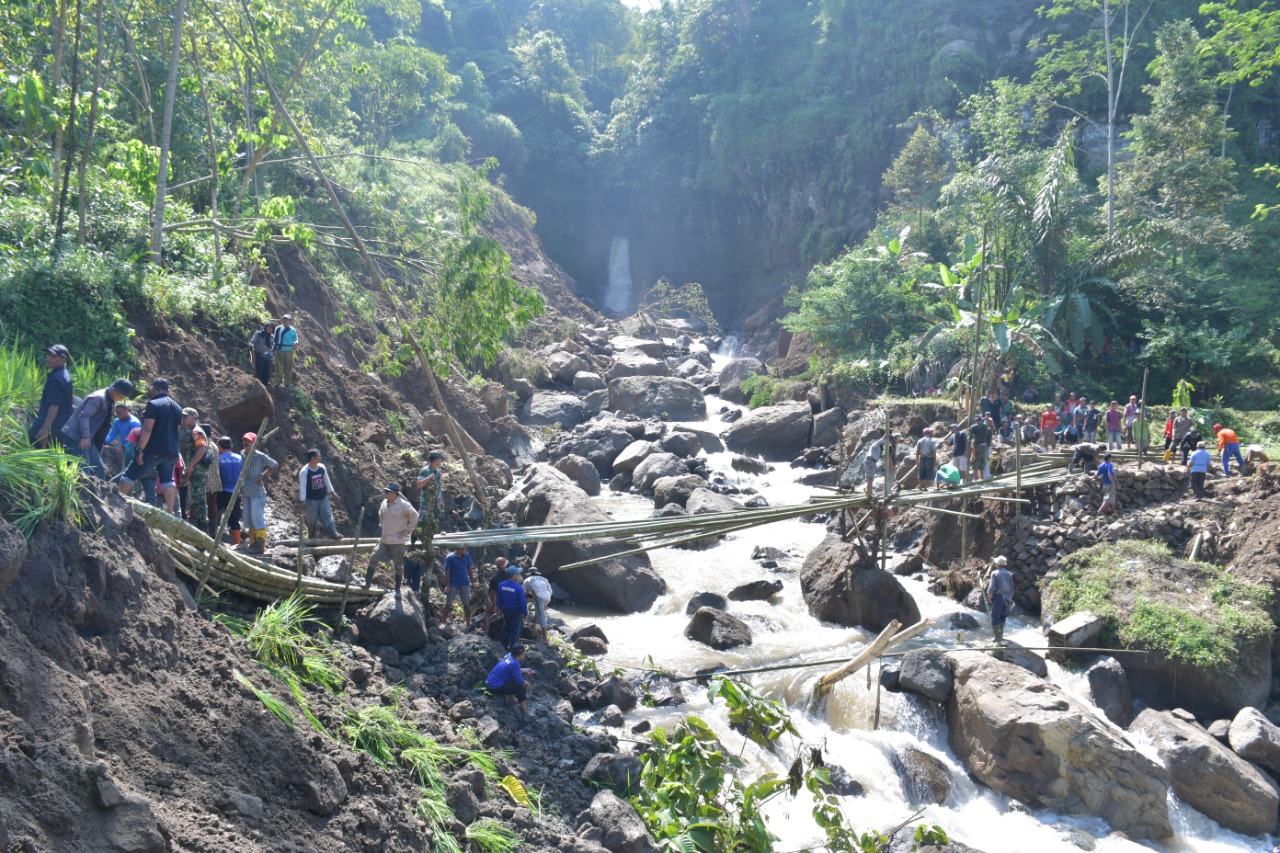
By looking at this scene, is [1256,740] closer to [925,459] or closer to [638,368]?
[925,459]

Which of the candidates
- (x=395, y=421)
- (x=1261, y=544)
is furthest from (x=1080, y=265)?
(x=395, y=421)

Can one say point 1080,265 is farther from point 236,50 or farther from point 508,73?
point 508,73

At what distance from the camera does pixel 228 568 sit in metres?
8.77

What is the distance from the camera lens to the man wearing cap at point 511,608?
10.9 metres

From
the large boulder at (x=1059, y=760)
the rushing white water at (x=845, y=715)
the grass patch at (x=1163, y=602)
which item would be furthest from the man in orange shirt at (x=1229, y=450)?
the large boulder at (x=1059, y=760)

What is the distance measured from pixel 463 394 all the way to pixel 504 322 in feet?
31.7

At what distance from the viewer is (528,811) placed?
7859 millimetres

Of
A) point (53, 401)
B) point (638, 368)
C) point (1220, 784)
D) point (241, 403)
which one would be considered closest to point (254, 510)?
point (53, 401)

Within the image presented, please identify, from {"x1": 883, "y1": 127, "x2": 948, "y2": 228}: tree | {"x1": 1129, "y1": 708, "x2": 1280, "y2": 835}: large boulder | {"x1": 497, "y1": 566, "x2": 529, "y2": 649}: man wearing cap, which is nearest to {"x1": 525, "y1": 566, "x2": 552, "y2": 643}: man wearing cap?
{"x1": 497, "y1": 566, "x2": 529, "y2": 649}: man wearing cap

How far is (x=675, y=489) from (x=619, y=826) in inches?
508

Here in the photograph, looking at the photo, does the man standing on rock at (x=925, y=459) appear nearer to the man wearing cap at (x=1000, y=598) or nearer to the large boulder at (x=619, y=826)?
the man wearing cap at (x=1000, y=598)

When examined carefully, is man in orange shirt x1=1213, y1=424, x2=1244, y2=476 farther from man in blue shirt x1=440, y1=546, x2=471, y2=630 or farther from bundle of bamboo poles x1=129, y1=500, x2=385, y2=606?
bundle of bamboo poles x1=129, y1=500, x2=385, y2=606

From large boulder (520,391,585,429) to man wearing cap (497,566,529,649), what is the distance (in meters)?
17.4

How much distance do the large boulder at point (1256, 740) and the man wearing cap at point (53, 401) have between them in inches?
497
